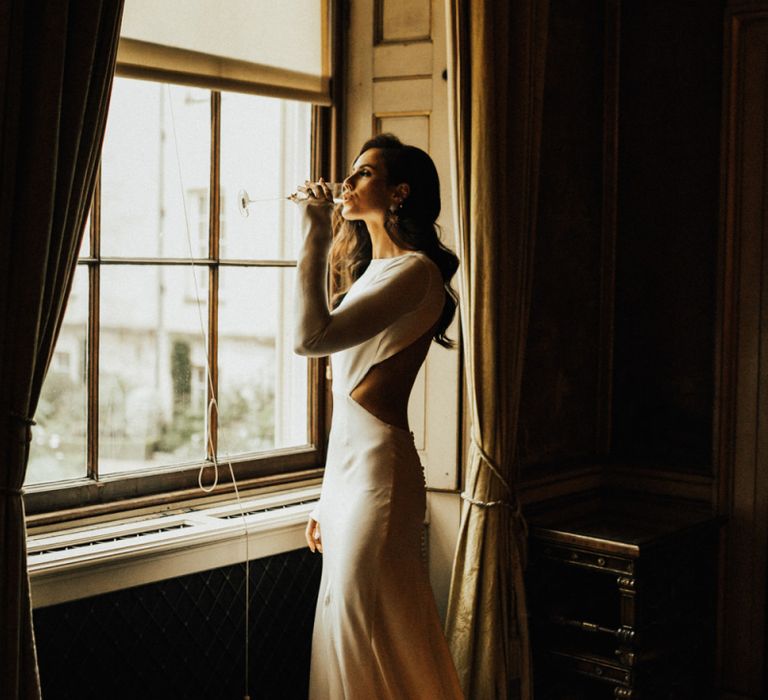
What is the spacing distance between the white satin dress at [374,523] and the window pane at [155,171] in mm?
671

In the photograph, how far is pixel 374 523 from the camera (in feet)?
7.23

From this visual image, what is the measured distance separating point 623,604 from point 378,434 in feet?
3.74

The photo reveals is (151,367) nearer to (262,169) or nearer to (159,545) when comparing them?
(159,545)

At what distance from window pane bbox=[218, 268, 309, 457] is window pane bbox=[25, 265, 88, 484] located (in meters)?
0.43

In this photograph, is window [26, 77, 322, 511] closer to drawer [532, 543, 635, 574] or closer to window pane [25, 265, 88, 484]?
window pane [25, 265, 88, 484]

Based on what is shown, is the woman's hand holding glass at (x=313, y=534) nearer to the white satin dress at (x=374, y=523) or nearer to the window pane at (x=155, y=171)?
the white satin dress at (x=374, y=523)

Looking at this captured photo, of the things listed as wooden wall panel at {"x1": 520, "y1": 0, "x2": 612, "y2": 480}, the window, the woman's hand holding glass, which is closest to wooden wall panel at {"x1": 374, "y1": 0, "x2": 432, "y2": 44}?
the window

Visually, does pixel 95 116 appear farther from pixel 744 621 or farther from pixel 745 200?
pixel 744 621

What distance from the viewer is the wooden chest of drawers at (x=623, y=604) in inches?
118

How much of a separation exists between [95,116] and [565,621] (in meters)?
2.02

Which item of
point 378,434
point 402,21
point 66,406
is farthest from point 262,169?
point 378,434

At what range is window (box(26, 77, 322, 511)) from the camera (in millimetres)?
2557

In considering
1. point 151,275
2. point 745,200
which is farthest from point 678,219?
point 151,275

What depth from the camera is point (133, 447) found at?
268cm
